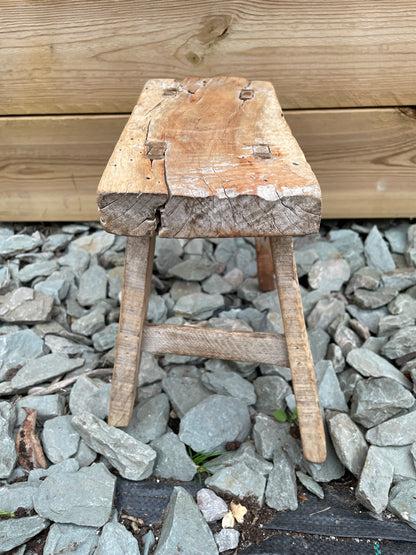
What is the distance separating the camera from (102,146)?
215 cm

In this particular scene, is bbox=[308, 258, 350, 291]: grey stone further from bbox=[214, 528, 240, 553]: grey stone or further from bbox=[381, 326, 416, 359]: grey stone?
Answer: bbox=[214, 528, 240, 553]: grey stone

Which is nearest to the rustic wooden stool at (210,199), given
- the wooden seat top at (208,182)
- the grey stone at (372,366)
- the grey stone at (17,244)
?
the wooden seat top at (208,182)

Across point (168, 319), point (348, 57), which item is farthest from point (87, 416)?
point (348, 57)

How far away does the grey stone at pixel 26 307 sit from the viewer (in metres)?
1.81

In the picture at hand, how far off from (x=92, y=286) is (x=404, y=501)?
4.27 ft

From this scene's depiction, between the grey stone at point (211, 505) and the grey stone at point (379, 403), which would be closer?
the grey stone at point (211, 505)

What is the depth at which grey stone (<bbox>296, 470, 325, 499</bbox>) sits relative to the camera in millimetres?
1303

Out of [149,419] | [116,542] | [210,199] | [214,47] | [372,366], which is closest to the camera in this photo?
[210,199]

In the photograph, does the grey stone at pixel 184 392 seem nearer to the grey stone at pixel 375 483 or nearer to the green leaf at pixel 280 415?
the green leaf at pixel 280 415

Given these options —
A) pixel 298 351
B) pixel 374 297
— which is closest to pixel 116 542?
pixel 298 351

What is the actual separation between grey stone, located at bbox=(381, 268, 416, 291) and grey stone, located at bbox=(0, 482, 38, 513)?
1465 mm

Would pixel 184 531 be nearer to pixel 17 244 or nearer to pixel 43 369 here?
pixel 43 369

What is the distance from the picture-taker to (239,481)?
50.9 inches

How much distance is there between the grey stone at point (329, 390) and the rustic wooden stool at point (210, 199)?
9.2 inches
